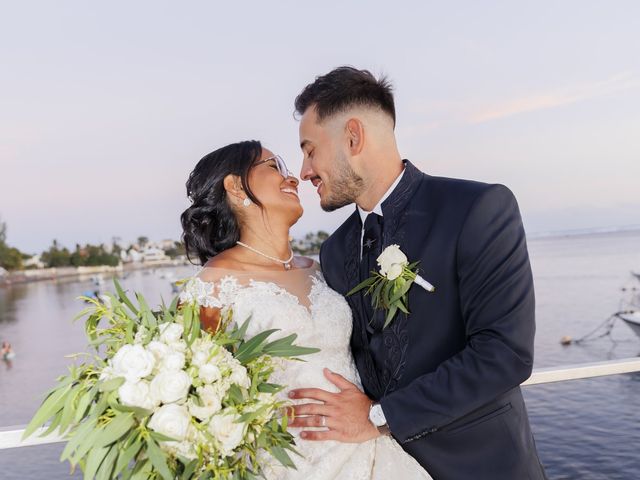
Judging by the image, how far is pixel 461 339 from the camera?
7.23 feet

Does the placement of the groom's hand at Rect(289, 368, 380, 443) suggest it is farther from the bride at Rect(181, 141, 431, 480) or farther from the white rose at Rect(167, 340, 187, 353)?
the white rose at Rect(167, 340, 187, 353)

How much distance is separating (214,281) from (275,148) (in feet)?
2.33

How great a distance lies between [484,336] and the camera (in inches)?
80.5

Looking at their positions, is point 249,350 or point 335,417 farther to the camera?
point 335,417

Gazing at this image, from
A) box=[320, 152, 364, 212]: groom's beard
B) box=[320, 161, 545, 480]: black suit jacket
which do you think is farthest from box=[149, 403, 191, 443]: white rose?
box=[320, 152, 364, 212]: groom's beard

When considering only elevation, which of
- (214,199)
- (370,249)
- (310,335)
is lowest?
(310,335)

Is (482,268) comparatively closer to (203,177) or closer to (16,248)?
(203,177)

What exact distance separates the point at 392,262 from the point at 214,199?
3.24ft

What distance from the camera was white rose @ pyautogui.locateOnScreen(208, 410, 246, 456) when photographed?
1693 mm

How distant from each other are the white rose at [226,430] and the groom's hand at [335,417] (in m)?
0.43

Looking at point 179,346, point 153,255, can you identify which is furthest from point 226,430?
point 153,255

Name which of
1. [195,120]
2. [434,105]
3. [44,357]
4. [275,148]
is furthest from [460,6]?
[275,148]

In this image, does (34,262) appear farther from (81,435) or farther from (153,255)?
(81,435)

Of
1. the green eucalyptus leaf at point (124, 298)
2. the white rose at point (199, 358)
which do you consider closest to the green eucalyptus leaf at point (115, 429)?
the white rose at point (199, 358)
